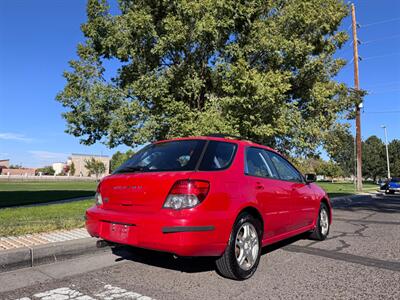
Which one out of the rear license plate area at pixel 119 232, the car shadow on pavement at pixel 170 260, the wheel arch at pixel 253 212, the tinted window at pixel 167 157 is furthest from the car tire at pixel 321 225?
the rear license plate area at pixel 119 232

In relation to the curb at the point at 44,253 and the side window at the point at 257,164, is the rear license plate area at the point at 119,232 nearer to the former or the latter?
the curb at the point at 44,253

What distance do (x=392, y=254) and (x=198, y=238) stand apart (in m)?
3.70

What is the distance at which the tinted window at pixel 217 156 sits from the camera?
4.21 meters

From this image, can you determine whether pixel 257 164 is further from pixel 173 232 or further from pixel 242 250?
pixel 173 232

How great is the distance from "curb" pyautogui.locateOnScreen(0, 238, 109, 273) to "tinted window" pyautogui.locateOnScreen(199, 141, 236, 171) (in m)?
2.54

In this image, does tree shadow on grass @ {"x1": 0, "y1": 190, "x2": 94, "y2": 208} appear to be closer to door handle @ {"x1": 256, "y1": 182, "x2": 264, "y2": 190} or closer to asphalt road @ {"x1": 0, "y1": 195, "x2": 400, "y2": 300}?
asphalt road @ {"x1": 0, "y1": 195, "x2": 400, "y2": 300}

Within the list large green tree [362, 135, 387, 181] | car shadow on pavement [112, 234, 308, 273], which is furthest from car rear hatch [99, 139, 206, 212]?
large green tree [362, 135, 387, 181]

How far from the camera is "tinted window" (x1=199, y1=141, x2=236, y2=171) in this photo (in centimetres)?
421

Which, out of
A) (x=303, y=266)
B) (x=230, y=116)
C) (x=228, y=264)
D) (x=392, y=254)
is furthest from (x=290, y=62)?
(x=228, y=264)

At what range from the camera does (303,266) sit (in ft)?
16.4

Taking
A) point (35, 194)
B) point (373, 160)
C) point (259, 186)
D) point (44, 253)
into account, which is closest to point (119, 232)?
point (44, 253)

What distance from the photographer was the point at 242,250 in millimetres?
4406

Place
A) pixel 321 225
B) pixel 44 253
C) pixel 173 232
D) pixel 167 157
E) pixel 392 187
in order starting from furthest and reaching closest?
1. pixel 392 187
2. pixel 321 225
3. pixel 44 253
4. pixel 167 157
5. pixel 173 232

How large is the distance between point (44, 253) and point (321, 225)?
187 inches
